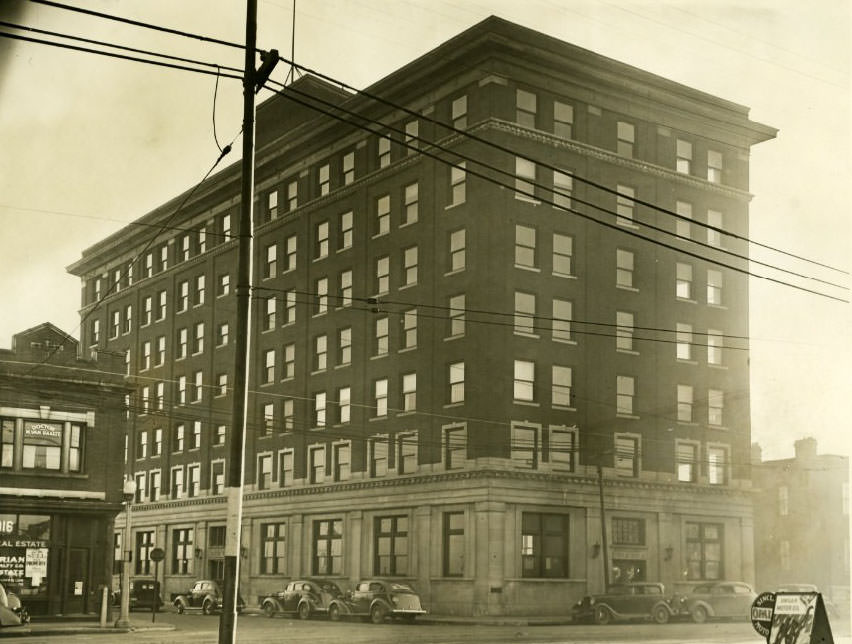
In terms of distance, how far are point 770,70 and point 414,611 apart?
840 inches

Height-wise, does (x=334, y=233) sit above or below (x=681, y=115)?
below

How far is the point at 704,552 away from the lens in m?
47.6

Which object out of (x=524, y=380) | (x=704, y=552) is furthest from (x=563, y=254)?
(x=704, y=552)

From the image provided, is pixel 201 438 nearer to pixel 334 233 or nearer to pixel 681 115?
pixel 334 233

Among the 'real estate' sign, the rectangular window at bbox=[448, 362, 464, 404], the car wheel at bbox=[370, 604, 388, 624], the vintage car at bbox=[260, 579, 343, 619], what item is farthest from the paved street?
A: the 'real estate' sign

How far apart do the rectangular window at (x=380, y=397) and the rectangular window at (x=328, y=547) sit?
5.32 m

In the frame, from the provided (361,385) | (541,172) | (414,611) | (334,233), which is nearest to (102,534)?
(414,611)

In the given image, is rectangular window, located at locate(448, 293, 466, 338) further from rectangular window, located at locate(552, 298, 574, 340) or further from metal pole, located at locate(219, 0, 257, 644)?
metal pole, located at locate(219, 0, 257, 644)

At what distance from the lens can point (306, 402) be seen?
164ft

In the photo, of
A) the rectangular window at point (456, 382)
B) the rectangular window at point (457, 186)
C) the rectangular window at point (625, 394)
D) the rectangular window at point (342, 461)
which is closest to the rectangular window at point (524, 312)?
the rectangular window at point (456, 382)

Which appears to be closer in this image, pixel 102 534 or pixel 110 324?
pixel 102 534

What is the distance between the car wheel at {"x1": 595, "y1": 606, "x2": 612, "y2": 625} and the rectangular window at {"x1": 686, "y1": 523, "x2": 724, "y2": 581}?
8.23 m

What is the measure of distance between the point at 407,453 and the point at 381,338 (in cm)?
506

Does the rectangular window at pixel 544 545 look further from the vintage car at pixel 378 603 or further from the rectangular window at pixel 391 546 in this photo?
the vintage car at pixel 378 603
